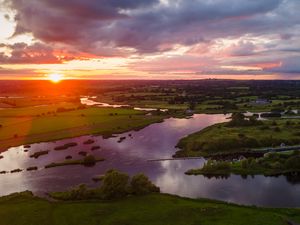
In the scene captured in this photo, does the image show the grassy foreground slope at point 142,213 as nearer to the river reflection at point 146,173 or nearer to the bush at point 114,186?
the bush at point 114,186

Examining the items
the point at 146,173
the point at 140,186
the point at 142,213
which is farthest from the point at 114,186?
the point at 146,173

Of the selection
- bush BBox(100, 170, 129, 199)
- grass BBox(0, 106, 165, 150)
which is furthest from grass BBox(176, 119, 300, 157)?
bush BBox(100, 170, 129, 199)

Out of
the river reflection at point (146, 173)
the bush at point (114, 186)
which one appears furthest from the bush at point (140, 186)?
the river reflection at point (146, 173)

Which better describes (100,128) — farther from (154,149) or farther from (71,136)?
(154,149)

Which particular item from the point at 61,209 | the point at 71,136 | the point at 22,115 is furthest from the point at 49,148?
the point at 22,115

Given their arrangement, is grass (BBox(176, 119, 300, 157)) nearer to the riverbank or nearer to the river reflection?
the river reflection

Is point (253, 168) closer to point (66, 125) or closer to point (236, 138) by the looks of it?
point (236, 138)
